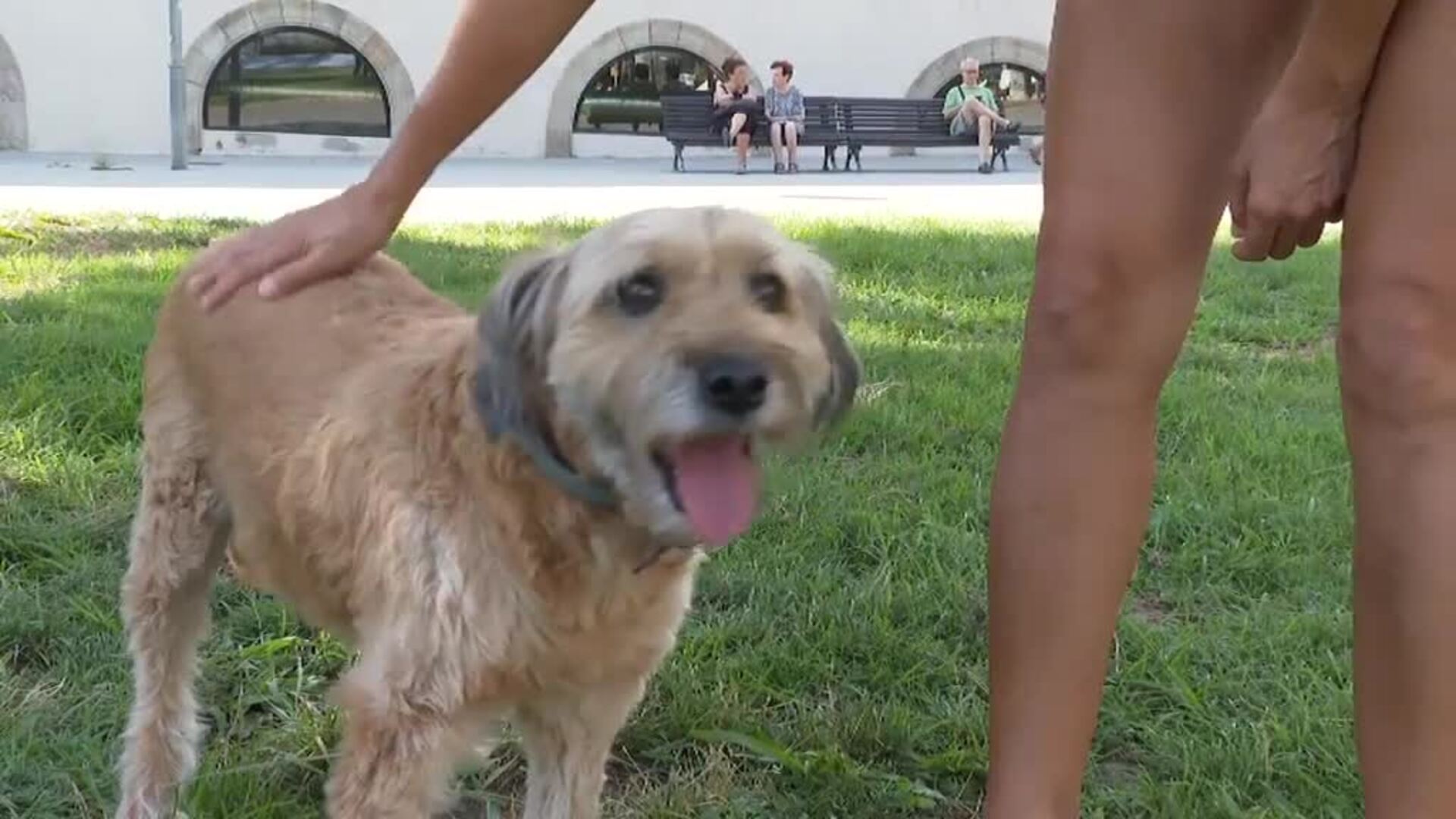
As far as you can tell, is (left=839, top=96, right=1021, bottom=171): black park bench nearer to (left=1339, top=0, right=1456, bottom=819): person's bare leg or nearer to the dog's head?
the dog's head

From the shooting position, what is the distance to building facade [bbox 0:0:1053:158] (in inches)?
987

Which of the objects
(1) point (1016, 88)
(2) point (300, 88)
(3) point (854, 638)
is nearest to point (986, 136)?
(1) point (1016, 88)

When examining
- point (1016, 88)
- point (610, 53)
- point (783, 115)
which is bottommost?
point (783, 115)

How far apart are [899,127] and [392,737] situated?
23.2m

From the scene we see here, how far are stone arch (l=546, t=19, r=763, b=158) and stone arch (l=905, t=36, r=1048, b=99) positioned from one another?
309cm

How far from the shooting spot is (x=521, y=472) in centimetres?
241

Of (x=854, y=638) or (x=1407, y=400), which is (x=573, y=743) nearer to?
(x=854, y=638)

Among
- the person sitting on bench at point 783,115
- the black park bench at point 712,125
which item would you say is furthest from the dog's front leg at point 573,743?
the black park bench at point 712,125

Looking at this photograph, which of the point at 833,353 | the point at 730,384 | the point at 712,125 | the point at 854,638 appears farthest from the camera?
the point at 712,125

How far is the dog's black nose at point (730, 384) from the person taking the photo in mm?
2125

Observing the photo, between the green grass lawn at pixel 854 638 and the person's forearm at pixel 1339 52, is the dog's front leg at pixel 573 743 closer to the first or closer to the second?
the green grass lawn at pixel 854 638

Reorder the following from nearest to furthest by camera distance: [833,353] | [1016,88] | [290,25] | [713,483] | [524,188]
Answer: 1. [713,483]
2. [833,353]
3. [524,188]
4. [290,25]
5. [1016,88]

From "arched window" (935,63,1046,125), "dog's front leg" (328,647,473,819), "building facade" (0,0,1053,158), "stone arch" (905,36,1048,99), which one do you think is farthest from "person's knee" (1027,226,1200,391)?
"arched window" (935,63,1046,125)

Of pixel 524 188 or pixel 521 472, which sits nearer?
pixel 521 472
